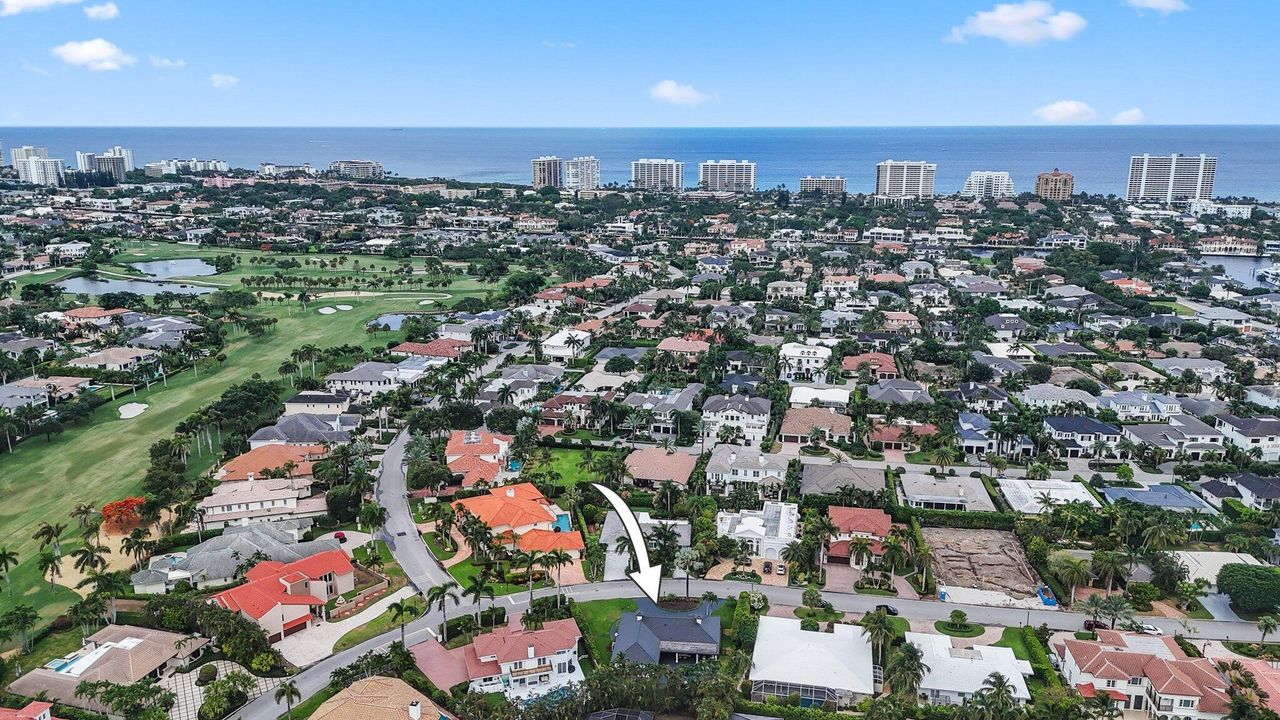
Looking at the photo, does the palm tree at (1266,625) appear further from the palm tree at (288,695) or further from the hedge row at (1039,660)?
the palm tree at (288,695)

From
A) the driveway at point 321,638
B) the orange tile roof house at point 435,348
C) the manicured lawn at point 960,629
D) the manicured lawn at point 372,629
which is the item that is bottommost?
the driveway at point 321,638

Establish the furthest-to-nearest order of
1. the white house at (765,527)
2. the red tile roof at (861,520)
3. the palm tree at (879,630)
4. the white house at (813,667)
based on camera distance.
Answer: the red tile roof at (861,520) → the white house at (765,527) → the palm tree at (879,630) → the white house at (813,667)

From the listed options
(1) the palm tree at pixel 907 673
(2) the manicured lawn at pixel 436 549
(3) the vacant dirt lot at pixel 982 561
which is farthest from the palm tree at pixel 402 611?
(3) the vacant dirt lot at pixel 982 561

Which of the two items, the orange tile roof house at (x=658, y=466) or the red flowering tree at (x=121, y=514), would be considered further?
the orange tile roof house at (x=658, y=466)

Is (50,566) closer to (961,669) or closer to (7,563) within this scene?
(7,563)

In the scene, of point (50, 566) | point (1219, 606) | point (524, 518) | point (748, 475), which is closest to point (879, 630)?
point (1219, 606)

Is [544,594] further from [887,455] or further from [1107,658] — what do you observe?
[887,455]
